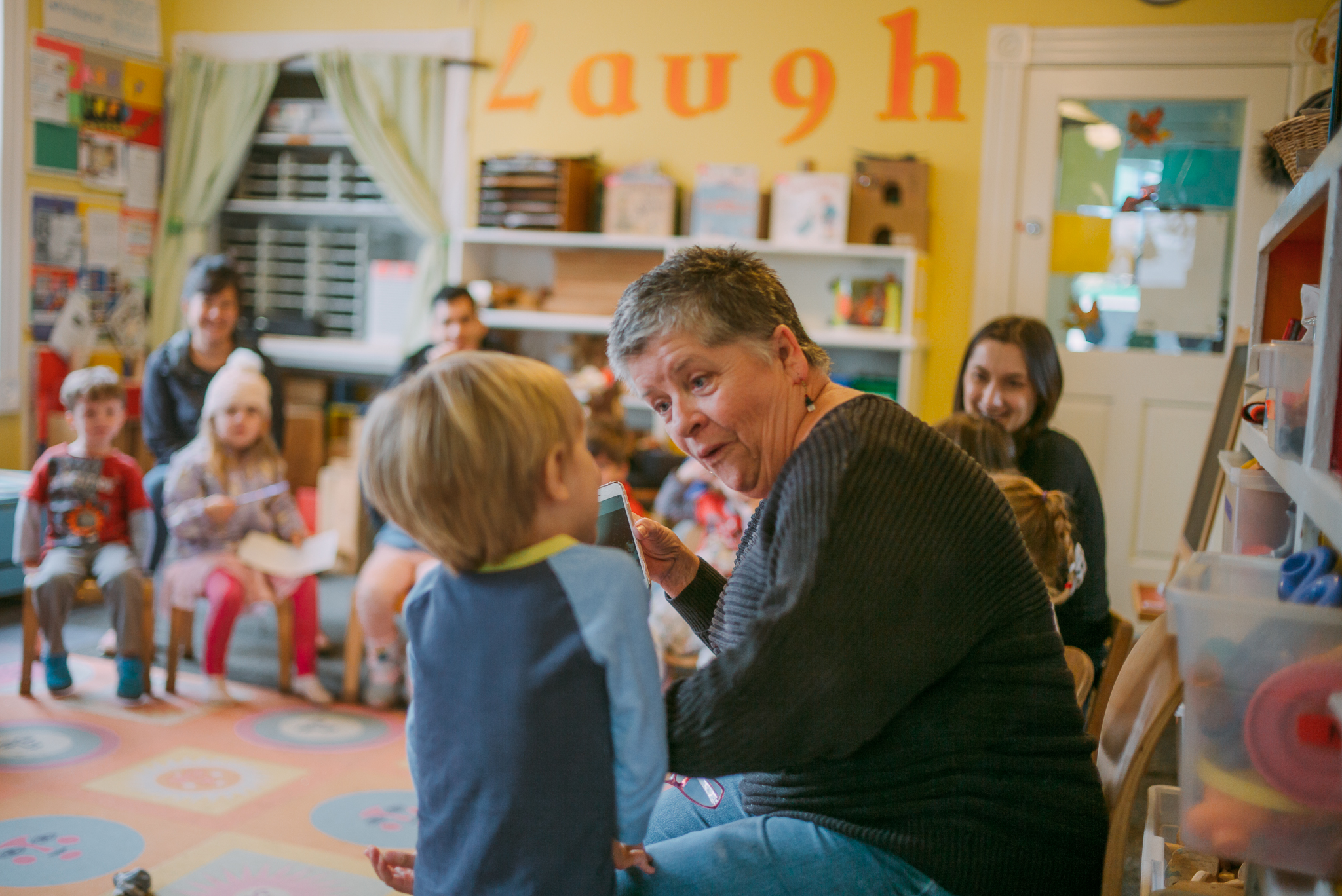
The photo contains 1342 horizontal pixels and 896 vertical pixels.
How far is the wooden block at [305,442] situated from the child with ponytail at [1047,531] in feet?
12.3

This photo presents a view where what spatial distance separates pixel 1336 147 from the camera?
816 millimetres

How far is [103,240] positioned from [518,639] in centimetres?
473

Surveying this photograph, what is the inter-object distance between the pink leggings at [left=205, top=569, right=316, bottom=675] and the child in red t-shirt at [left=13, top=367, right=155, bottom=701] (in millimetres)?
190

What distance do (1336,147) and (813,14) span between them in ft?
12.6

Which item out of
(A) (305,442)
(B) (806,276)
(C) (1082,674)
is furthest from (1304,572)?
(A) (305,442)

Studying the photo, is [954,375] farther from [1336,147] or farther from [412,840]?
[1336,147]

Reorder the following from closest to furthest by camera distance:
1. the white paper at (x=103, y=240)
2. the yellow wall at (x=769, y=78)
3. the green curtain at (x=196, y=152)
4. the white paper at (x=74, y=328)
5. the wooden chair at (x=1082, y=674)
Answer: the wooden chair at (x=1082, y=674) → the yellow wall at (x=769, y=78) → the white paper at (x=74, y=328) → the white paper at (x=103, y=240) → the green curtain at (x=196, y=152)

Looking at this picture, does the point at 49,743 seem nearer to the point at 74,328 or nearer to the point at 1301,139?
the point at 74,328

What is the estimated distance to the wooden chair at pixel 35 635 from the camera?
3117 mm

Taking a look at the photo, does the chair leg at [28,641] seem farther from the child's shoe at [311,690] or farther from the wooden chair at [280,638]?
the child's shoe at [311,690]

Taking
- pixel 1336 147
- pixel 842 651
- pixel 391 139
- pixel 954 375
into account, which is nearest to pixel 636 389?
pixel 842 651

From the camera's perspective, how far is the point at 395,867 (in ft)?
3.91

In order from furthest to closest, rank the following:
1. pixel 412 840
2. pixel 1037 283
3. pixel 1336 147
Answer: pixel 1037 283
pixel 412 840
pixel 1336 147

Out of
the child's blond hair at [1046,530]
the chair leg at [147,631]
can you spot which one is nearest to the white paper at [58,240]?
the chair leg at [147,631]
